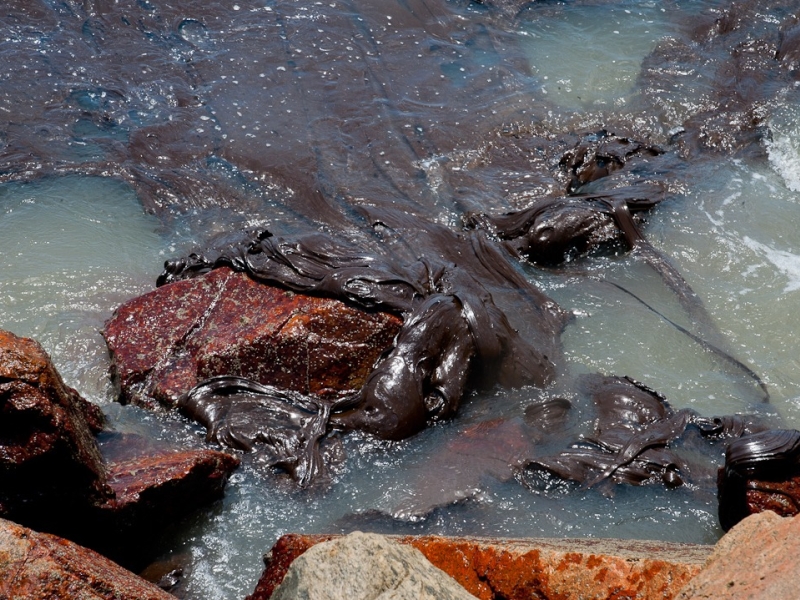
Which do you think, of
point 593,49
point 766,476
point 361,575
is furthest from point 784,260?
point 361,575

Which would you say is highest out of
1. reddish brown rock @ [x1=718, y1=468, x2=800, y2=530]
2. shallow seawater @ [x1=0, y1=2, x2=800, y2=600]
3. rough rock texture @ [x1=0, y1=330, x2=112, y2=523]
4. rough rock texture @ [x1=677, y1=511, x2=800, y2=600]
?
rough rock texture @ [x1=677, y1=511, x2=800, y2=600]

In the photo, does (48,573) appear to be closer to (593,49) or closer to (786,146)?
(786,146)

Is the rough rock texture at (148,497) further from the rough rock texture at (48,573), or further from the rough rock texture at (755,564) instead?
the rough rock texture at (755,564)

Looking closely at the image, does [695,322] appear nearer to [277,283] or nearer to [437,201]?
[437,201]

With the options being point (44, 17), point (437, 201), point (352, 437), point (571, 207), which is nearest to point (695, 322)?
point (571, 207)

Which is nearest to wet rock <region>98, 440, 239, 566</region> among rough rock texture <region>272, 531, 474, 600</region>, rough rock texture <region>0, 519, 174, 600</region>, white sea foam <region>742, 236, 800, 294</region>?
rough rock texture <region>0, 519, 174, 600</region>

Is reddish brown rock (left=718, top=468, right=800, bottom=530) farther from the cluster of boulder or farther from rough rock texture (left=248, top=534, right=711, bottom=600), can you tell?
rough rock texture (left=248, top=534, right=711, bottom=600)
